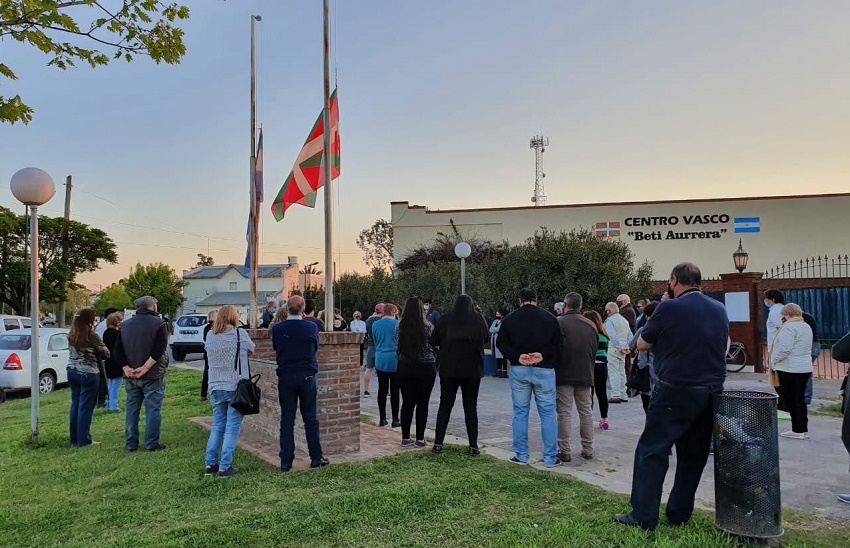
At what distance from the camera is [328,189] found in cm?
771

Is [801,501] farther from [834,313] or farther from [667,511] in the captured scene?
[834,313]

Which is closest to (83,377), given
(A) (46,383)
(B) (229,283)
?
(A) (46,383)

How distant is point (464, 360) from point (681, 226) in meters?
28.3

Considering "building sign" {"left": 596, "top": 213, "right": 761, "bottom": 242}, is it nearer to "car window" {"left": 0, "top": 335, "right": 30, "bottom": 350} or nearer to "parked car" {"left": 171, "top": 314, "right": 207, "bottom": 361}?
"parked car" {"left": 171, "top": 314, "right": 207, "bottom": 361}

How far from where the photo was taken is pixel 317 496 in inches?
202

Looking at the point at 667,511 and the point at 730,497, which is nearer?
the point at 730,497

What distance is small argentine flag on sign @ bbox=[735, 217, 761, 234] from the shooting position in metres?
30.9

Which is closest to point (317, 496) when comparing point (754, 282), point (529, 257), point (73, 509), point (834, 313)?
point (73, 509)

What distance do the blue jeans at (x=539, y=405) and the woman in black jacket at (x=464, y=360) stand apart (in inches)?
20.0

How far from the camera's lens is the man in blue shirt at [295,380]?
6035 mm

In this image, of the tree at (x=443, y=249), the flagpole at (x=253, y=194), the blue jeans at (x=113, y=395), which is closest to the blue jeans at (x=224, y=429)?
the flagpole at (x=253, y=194)

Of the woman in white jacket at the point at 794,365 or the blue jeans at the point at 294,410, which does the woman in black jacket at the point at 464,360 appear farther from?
the woman in white jacket at the point at 794,365

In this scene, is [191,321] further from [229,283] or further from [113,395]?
[229,283]

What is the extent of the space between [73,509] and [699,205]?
31941mm
